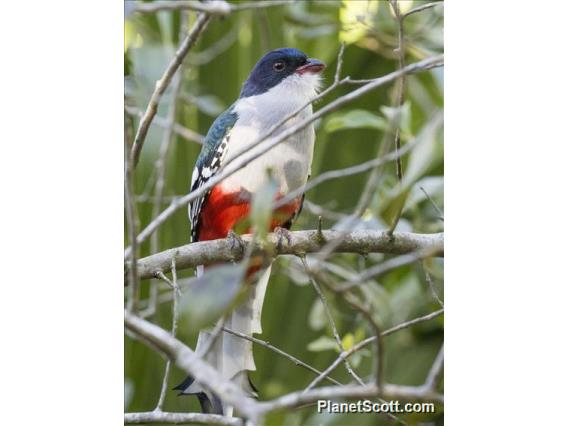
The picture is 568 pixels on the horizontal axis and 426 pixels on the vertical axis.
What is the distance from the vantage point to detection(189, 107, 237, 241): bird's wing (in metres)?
2.98

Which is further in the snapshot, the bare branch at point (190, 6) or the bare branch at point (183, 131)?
the bare branch at point (183, 131)

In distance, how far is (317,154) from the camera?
306 cm

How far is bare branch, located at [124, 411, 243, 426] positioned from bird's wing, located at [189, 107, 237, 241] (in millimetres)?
703

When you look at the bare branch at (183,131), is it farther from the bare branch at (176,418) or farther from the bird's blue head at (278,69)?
the bare branch at (176,418)

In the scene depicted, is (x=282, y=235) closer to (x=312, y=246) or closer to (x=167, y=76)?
(x=312, y=246)

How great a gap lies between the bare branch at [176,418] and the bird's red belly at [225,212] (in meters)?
0.65

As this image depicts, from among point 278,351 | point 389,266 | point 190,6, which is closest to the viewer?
point 389,266

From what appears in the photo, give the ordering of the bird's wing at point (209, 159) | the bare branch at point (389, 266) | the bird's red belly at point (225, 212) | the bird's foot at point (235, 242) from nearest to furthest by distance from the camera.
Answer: the bare branch at point (389, 266)
the bird's foot at point (235, 242)
the bird's red belly at point (225, 212)
the bird's wing at point (209, 159)

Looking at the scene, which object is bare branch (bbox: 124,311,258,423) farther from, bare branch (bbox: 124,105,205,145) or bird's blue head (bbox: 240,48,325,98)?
bird's blue head (bbox: 240,48,325,98)

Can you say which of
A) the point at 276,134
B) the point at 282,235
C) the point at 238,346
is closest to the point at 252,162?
the point at 276,134

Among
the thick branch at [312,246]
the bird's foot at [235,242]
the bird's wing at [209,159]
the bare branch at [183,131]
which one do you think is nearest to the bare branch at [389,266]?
Result: the thick branch at [312,246]

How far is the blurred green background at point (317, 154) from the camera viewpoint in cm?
272

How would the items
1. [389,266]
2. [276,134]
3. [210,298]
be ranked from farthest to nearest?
[276,134] → [389,266] → [210,298]

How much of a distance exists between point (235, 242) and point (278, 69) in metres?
0.69
